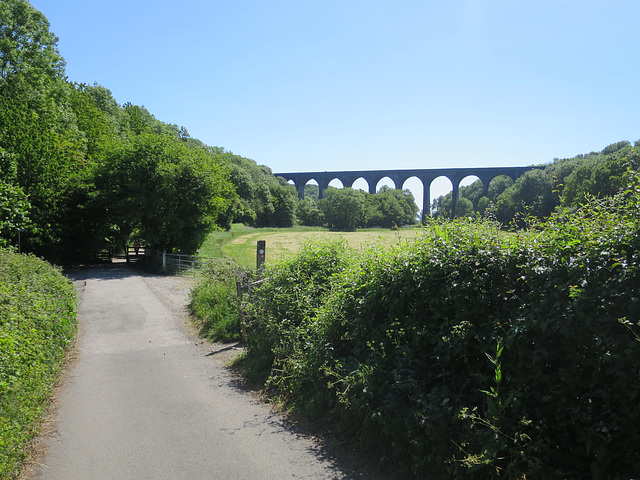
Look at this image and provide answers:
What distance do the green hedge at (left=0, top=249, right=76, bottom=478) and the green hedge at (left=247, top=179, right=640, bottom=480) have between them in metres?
3.04

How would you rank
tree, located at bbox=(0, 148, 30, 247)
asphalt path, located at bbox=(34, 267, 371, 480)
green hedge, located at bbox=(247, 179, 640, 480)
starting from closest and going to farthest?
1. green hedge, located at bbox=(247, 179, 640, 480)
2. asphalt path, located at bbox=(34, 267, 371, 480)
3. tree, located at bbox=(0, 148, 30, 247)

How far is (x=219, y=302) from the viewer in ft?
35.7

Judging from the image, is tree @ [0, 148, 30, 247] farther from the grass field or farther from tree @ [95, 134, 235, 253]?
the grass field

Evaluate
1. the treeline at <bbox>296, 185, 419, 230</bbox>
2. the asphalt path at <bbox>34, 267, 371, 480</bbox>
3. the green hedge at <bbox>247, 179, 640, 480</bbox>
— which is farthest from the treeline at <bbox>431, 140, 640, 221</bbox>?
the treeline at <bbox>296, 185, 419, 230</bbox>

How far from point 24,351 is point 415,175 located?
86686 mm

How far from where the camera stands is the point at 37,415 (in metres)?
5.02

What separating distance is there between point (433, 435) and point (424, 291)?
1.32 m

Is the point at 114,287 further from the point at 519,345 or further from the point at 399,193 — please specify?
the point at 399,193

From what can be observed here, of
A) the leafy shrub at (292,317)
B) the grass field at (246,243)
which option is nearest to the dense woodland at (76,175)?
the grass field at (246,243)

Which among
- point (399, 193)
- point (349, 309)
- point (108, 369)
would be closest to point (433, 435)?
point (349, 309)

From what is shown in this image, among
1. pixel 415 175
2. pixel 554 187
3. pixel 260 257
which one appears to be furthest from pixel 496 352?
pixel 415 175

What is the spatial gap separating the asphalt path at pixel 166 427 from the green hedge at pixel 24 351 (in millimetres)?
330

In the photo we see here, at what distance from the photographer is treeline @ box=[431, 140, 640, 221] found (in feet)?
14.6

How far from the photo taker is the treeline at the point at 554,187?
4.46 meters
